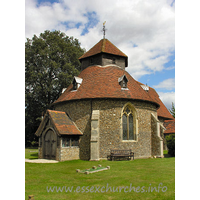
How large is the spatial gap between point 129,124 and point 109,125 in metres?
2.05

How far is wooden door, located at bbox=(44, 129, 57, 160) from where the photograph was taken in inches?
647

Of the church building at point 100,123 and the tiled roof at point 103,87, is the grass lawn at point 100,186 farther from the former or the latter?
the tiled roof at point 103,87

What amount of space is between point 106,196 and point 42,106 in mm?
28057

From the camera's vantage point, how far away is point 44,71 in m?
31.9

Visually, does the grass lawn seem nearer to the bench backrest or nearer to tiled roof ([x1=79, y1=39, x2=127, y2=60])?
the bench backrest

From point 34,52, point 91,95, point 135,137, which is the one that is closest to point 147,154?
point 135,137

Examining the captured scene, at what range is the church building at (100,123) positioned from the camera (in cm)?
1664

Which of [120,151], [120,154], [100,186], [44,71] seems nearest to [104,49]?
[120,151]

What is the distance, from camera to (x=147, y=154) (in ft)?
60.8

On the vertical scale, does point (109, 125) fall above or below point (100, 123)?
below

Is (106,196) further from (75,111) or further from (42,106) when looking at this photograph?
(42,106)

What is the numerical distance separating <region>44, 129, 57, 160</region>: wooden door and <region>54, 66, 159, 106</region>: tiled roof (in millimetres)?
3877

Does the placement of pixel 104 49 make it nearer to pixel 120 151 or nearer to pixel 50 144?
pixel 120 151

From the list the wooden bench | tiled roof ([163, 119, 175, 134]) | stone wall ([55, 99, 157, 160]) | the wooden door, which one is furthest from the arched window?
tiled roof ([163, 119, 175, 134])
